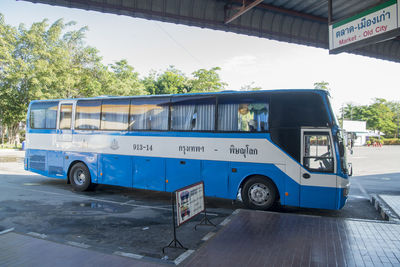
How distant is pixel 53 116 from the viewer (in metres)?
12.0

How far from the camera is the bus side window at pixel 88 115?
36.3ft

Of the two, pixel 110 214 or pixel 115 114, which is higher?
pixel 115 114

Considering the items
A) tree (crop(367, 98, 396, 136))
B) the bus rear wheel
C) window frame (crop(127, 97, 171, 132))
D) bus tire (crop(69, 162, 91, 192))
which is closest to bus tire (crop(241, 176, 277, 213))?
the bus rear wheel

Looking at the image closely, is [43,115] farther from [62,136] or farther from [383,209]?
[383,209]

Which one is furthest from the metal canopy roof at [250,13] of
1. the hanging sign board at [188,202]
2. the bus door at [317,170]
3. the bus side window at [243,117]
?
the hanging sign board at [188,202]

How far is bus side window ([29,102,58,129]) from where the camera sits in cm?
1202

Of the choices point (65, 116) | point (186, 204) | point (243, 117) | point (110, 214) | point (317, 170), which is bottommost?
point (110, 214)

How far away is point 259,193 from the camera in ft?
27.9

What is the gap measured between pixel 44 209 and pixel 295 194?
7.60 meters

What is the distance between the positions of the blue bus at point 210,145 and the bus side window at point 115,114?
39mm

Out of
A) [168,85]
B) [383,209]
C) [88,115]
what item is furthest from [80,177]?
[168,85]

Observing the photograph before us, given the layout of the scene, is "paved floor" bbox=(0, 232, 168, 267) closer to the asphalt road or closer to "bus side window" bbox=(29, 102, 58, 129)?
the asphalt road

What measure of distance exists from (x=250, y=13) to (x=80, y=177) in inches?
370

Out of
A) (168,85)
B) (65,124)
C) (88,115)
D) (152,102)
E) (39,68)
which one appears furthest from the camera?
(168,85)
